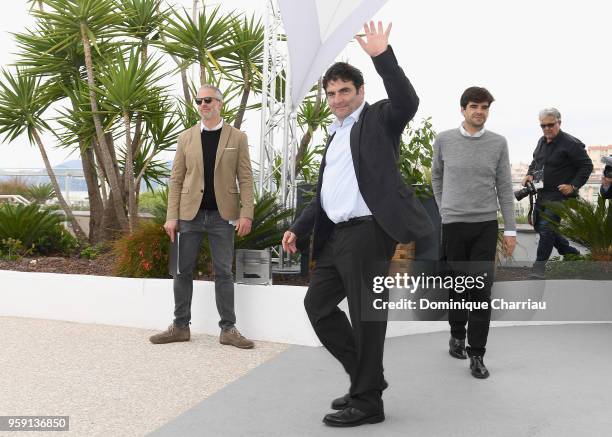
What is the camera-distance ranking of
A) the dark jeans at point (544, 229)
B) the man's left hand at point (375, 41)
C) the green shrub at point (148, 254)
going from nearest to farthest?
1. the man's left hand at point (375, 41)
2. the green shrub at point (148, 254)
3. the dark jeans at point (544, 229)

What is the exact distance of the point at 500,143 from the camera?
3.97m

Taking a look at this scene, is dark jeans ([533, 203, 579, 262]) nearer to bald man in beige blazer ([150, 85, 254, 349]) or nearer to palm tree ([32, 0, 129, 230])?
bald man in beige blazer ([150, 85, 254, 349])

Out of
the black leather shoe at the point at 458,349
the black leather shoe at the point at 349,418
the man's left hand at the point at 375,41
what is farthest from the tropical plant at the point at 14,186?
the man's left hand at the point at 375,41

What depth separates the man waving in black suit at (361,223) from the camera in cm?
294

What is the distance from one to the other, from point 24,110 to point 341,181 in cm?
719

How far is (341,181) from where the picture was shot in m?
3.05

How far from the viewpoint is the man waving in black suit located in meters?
2.94

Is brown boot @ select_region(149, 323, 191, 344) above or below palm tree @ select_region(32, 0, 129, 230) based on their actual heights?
below

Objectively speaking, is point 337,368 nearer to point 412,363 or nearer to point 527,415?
point 412,363

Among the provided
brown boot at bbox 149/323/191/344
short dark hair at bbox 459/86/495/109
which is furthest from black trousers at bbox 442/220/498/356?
→ brown boot at bbox 149/323/191/344

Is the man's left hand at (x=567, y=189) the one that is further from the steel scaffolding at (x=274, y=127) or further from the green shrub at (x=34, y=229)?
the green shrub at (x=34, y=229)

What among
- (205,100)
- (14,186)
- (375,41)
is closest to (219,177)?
(205,100)

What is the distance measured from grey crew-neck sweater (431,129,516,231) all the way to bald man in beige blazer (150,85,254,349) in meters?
1.26

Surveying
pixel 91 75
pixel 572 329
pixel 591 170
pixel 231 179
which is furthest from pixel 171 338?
pixel 91 75
